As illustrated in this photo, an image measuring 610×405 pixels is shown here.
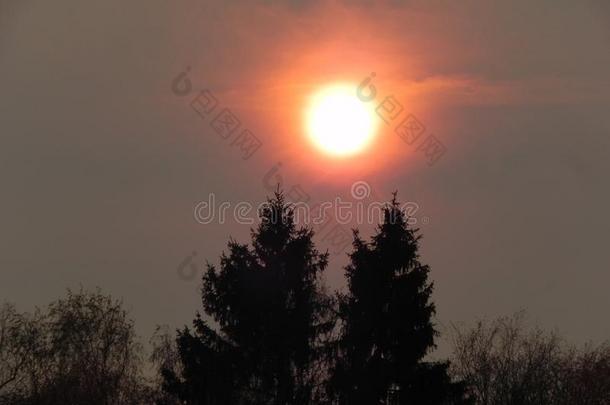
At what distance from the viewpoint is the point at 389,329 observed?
4559 cm

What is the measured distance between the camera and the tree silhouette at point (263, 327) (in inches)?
1895

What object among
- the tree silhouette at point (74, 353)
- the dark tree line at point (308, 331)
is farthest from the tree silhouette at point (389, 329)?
the tree silhouette at point (74, 353)

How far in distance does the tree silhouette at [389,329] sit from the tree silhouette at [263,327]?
173cm

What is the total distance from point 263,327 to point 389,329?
222 inches

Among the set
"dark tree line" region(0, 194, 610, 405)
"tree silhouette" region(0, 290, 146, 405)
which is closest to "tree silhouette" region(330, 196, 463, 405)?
"dark tree line" region(0, 194, 610, 405)

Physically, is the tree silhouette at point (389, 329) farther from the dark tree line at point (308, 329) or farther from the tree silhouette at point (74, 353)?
the tree silhouette at point (74, 353)

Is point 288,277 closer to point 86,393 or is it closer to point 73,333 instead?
point 86,393

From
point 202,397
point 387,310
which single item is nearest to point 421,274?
point 387,310

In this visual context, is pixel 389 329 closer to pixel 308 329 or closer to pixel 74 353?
pixel 308 329

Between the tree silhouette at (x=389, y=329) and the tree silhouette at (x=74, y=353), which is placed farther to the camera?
the tree silhouette at (x=74, y=353)

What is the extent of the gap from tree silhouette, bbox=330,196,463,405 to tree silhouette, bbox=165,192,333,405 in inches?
68.1

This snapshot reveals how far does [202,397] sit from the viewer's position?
4847cm

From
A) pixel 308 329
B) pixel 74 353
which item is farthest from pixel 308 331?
pixel 74 353

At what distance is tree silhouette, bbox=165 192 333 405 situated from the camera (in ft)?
158
